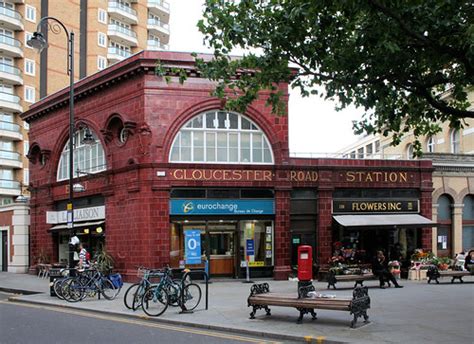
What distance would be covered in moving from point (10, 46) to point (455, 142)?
1523 inches

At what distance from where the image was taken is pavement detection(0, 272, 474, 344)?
10.8m

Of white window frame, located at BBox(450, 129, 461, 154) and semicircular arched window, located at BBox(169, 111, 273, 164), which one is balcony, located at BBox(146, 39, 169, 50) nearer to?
white window frame, located at BBox(450, 129, 461, 154)

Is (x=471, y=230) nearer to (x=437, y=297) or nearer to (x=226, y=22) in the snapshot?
(x=437, y=297)

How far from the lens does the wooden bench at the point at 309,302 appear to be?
11617 millimetres

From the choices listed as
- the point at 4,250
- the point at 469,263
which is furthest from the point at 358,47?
the point at 4,250

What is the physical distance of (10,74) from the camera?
53.0 m

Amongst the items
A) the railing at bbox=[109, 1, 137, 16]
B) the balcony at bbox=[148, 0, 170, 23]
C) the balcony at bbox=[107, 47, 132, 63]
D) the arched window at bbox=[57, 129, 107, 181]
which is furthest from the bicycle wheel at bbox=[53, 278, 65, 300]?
the balcony at bbox=[148, 0, 170, 23]

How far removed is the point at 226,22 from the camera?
14.0 metres

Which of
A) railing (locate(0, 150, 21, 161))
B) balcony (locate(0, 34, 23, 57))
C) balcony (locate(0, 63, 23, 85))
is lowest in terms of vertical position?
railing (locate(0, 150, 21, 161))

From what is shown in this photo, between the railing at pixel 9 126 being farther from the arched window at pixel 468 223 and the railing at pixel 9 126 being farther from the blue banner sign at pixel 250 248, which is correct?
the arched window at pixel 468 223

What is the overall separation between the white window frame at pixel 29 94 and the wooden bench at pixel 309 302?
153ft

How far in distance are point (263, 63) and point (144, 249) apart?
11882mm

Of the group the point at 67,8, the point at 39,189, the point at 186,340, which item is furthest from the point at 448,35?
the point at 67,8

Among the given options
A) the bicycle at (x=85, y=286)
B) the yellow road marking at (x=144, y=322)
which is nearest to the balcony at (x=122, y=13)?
the bicycle at (x=85, y=286)
